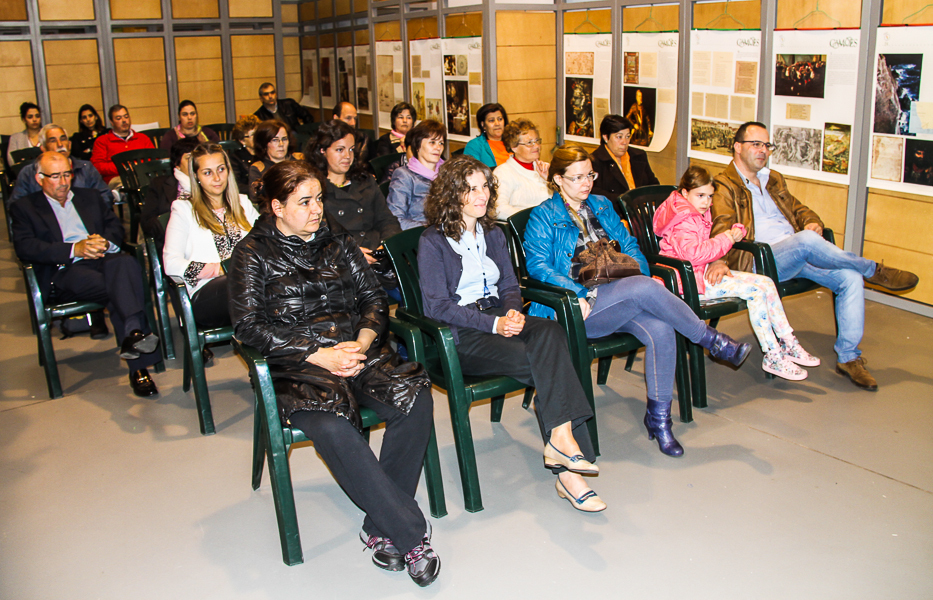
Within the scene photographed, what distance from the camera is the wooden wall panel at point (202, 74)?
10805mm

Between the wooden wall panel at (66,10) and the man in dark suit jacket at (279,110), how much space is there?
107 inches

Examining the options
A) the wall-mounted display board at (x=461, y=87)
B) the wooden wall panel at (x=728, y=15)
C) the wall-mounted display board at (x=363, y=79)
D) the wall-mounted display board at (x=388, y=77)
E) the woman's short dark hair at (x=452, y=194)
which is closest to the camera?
the woman's short dark hair at (x=452, y=194)

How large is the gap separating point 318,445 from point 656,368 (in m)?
1.50

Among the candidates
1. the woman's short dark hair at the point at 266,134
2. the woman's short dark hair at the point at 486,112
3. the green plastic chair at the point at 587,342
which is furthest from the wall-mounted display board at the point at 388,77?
the green plastic chair at the point at 587,342

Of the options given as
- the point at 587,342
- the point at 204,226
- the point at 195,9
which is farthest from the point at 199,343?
the point at 195,9

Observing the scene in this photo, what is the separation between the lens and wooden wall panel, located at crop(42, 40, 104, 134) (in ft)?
33.1

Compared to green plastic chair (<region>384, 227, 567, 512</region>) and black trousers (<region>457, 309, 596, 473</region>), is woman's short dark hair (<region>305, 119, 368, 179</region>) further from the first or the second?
black trousers (<region>457, 309, 596, 473</region>)

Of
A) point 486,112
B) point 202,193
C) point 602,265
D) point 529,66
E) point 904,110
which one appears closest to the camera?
point 602,265

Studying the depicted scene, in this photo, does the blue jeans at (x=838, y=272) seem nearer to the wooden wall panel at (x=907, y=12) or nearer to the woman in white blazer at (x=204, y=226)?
the wooden wall panel at (x=907, y=12)

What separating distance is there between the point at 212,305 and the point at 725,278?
246 cm

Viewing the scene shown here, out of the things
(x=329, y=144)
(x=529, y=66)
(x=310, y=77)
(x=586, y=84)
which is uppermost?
(x=310, y=77)

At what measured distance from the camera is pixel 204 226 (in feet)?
12.9

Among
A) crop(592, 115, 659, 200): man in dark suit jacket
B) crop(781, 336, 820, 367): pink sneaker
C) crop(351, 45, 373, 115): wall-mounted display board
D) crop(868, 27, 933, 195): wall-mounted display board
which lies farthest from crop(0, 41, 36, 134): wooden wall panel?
crop(781, 336, 820, 367): pink sneaker

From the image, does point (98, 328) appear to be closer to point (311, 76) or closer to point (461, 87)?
point (461, 87)
